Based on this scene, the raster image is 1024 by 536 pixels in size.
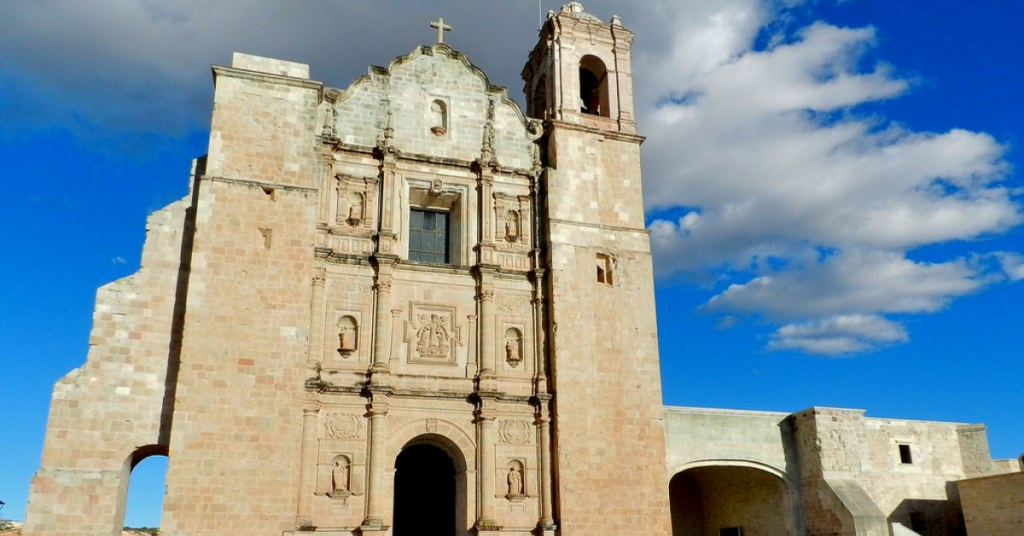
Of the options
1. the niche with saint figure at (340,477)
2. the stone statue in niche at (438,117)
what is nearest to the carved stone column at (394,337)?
the niche with saint figure at (340,477)

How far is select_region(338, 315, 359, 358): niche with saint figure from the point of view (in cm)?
1645

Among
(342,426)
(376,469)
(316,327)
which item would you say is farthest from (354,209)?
(376,469)

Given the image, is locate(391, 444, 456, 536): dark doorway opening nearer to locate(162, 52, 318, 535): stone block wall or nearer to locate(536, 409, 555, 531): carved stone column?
locate(536, 409, 555, 531): carved stone column

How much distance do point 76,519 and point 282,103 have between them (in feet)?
27.5

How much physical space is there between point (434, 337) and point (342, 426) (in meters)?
2.55

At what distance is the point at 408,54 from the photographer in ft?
62.6

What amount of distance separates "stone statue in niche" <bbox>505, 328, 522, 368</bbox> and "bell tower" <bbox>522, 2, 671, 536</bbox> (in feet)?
2.19

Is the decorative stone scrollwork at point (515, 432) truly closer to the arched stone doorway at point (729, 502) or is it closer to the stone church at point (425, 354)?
the stone church at point (425, 354)

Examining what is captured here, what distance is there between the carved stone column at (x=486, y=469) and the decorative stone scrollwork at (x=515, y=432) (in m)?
0.23

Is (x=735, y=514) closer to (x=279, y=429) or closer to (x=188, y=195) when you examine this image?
(x=279, y=429)

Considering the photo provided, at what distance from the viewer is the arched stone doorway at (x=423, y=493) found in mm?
18156

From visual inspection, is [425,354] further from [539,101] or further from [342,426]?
[539,101]

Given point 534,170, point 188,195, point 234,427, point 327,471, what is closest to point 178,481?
point 234,427

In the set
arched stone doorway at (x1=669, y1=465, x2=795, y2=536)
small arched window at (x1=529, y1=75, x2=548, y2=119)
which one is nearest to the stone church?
arched stone doorway at (x1=669, y1=465, x2=795, y2=536)
